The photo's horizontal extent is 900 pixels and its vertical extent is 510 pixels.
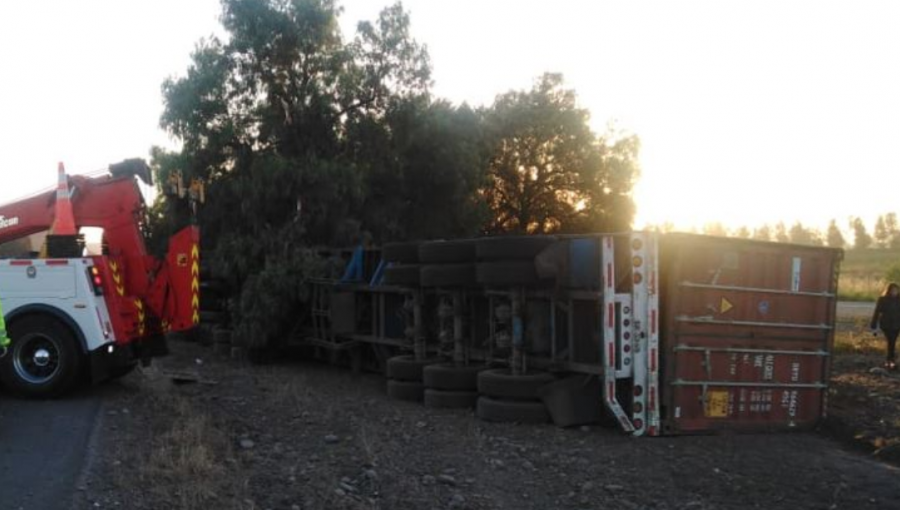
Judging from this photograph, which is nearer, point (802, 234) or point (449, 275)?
point (449, 275)

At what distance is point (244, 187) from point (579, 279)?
910 centimetres

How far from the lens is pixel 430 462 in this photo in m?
7.09

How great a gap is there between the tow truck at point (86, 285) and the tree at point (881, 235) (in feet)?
346

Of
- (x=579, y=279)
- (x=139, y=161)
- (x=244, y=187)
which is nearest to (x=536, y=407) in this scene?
(x=579, y=279)

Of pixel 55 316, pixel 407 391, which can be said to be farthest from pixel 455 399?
pixel 55 316

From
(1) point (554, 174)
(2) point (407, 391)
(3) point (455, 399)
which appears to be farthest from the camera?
(1) point (554, 174)

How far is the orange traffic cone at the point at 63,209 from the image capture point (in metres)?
9.74

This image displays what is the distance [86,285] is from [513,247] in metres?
4.92

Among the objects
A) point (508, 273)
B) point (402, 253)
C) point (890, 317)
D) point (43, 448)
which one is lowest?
point (43, 448)

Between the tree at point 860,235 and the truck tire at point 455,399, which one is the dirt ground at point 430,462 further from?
the tree at point 860,235

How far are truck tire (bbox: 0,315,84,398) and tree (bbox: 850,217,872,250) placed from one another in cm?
10690

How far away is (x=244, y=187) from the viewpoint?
15781 mm

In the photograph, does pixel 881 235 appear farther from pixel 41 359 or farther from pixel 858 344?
pixel 41 359

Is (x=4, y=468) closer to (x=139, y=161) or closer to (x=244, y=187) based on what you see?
(x=139, y=161)
